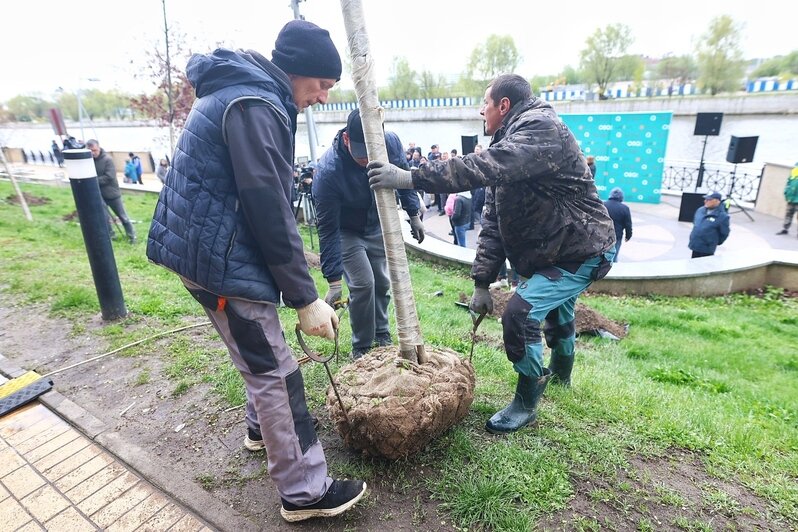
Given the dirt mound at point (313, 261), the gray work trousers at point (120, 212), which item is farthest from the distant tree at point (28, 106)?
the dirt mound at point (313, 261)

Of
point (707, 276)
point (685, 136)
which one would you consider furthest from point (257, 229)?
point (685, 136)

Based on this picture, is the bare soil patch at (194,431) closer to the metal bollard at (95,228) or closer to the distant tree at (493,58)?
the metal bollard at (95,228)

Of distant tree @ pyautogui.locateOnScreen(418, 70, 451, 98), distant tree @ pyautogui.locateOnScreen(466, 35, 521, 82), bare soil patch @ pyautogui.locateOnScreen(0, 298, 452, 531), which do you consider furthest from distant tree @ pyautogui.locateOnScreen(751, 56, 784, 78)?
bare soil patch @ pyautogui.locateOnScreen(0, 298, 452, 531)

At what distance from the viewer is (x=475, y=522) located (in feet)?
6.75

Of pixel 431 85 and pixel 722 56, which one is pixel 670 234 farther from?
pixel 431 85

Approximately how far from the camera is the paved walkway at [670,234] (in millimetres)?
10313

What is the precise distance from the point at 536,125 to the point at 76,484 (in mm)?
3017

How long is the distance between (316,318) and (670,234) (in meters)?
12.3

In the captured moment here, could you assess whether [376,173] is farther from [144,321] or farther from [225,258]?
[144,321]

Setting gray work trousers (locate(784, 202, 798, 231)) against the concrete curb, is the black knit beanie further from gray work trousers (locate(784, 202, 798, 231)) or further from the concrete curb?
gray work trousers (locate(784, 202, 798, 231))

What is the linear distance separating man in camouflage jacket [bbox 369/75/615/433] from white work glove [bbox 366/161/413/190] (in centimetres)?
6

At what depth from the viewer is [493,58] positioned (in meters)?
55.3

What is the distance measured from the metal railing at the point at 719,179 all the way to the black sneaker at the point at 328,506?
15.8 metres

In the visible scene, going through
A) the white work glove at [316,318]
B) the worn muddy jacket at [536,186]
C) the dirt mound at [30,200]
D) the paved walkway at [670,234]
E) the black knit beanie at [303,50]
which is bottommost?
the paved walkway at [670,234]
